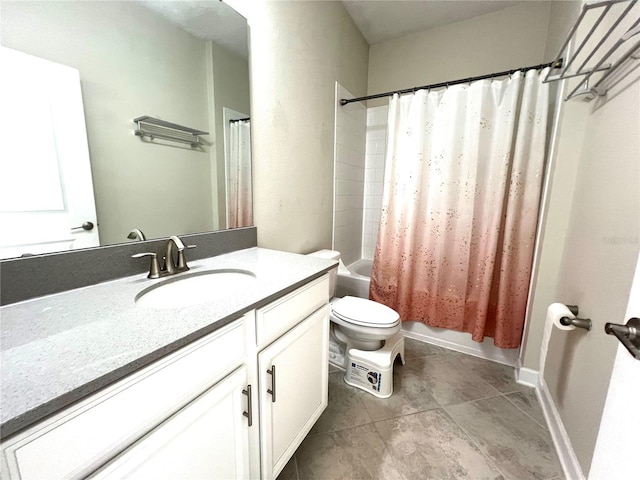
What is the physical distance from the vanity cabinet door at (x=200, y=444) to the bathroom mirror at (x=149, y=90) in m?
0.63

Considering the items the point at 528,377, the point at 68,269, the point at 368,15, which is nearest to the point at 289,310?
the point at 68,269

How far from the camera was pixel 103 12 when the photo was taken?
83 centimetres

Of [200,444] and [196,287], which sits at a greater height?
[196,287]

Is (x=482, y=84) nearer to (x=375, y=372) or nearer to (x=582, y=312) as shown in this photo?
(x=582, y=312)

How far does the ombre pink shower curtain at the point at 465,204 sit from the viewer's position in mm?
1601

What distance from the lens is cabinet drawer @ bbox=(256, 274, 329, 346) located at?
809 millimetres

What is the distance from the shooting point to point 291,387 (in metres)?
0.97

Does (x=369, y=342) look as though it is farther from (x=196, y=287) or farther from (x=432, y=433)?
(x=196, y=287)

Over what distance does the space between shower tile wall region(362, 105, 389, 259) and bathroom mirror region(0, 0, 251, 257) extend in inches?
64.1

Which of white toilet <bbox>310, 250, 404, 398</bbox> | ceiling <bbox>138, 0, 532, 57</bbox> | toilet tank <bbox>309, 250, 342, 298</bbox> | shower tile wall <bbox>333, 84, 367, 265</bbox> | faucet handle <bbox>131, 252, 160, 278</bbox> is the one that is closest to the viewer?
faucet handle <bbox>131, 252, 160, 278</bbox>

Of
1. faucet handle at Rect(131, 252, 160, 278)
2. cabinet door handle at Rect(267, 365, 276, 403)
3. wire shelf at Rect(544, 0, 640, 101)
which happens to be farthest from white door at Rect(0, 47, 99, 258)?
wire shelf at Rect(544, 0, 640, 101)

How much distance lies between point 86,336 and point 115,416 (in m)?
0.18

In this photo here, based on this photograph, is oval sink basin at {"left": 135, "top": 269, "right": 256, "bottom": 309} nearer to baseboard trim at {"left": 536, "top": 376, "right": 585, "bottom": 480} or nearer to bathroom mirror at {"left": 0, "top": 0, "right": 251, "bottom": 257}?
bathroom mirror at {"left": 0, "top": 0, "right": 251, "bottom": 257}

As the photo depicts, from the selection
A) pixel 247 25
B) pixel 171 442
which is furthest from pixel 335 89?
pixel 171 442
